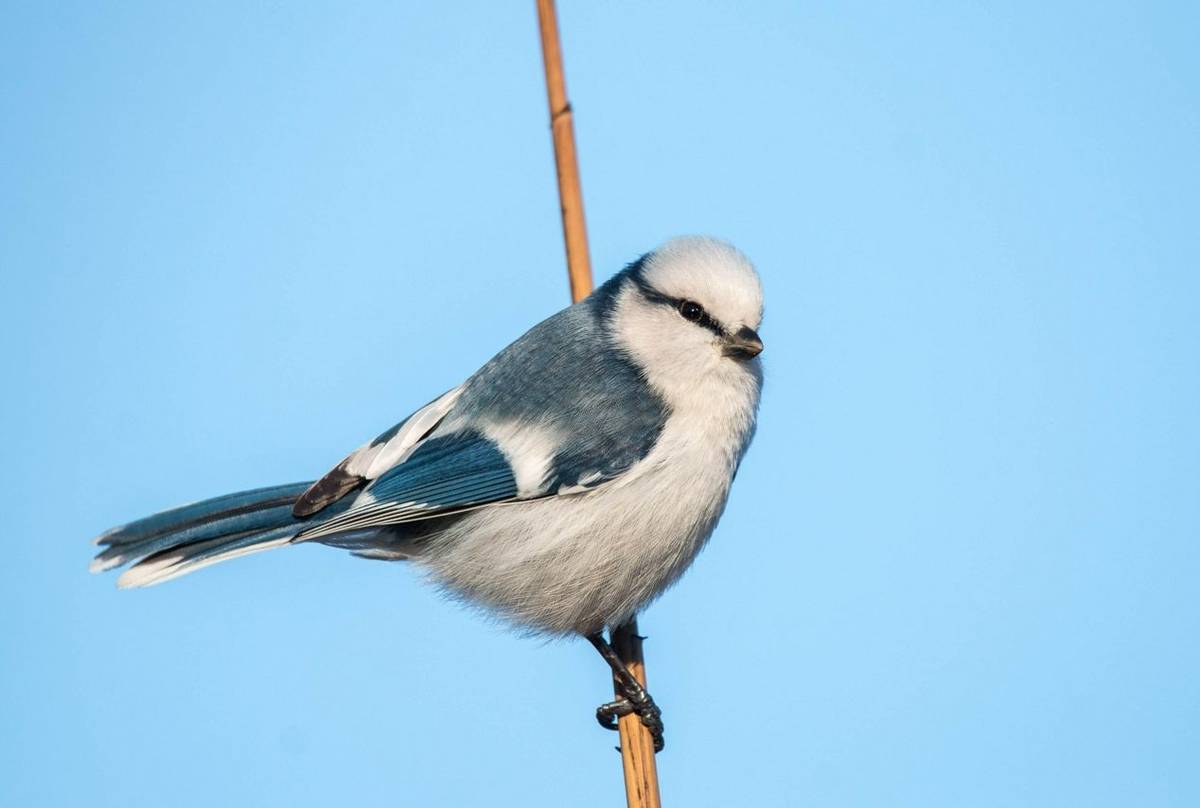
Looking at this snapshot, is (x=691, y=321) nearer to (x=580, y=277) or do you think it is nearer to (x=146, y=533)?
(x=580, y=277)

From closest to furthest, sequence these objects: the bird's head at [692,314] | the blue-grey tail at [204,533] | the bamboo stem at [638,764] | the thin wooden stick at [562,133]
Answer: the bamboo stem at [638,764], the thin wooden stick at [562,133], the bird's head at [692,314], the blue-grey tail at [204,533]

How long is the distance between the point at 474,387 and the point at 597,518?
1.89ft

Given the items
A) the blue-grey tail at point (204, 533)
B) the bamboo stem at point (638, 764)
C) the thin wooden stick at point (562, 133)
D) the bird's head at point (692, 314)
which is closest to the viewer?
the bamboo stem at point (638, 764)

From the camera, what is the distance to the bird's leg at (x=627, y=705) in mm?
3496

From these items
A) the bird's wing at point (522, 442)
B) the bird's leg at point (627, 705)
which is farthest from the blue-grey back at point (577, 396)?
the bird's leg at point (627, 705)

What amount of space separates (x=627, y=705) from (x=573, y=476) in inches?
27.0

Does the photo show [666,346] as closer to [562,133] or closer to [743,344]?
[743,344]

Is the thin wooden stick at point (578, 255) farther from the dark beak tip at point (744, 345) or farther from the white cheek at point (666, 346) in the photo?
the dark beak tip at point (744, 345)

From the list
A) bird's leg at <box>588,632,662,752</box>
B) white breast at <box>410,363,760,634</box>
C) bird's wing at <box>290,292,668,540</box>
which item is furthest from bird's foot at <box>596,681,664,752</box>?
bird's wing at <box>290,292,668,540</box>

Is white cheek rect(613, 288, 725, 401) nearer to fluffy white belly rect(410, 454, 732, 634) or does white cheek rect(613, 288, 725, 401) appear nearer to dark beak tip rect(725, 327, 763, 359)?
dark beak tip rect(725, 327, 763, 359)

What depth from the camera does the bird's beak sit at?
3.36m

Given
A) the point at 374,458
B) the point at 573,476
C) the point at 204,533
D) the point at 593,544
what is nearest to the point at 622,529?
the point at 593,544

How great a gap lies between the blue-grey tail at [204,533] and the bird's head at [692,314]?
42.5 inches

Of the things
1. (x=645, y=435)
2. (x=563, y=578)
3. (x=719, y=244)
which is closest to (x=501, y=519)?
(x=563, y=578)
